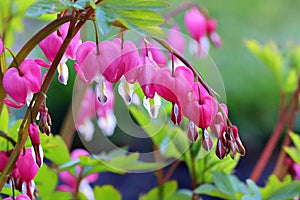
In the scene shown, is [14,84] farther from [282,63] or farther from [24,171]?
[282,63]

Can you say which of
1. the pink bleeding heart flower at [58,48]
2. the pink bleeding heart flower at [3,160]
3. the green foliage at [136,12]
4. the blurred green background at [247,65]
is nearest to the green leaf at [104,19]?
the green foliage at [136,12]

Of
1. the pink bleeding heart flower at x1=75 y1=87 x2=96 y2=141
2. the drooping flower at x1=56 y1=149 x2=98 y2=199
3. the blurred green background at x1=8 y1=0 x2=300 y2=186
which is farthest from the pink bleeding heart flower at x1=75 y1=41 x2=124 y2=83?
the blurred green background at x1=8 y1=0 x2=300 y2=186

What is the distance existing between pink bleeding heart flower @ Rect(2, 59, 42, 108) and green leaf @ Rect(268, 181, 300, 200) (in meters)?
0.50

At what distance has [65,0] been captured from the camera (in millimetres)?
708

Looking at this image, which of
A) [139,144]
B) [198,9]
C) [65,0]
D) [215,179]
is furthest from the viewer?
[139,144]

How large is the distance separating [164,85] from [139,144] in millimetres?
4269

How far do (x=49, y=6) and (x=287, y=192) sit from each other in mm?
573

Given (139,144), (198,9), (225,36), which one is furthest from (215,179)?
(225,36)

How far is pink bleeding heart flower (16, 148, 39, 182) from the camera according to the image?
0.78 meters

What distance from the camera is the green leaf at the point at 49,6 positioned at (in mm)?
688

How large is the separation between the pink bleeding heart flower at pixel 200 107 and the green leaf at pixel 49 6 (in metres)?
0.20

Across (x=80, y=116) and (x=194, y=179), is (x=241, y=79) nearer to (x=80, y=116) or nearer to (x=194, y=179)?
(x=80, y=116)

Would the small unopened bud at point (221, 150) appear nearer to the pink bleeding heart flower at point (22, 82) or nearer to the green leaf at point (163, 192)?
the pink bleeding heart flower at point (22, 82)

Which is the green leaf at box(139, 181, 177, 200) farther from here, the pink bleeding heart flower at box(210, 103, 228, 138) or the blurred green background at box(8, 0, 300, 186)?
the blurred green background at box(8, 0, 300, 186)
